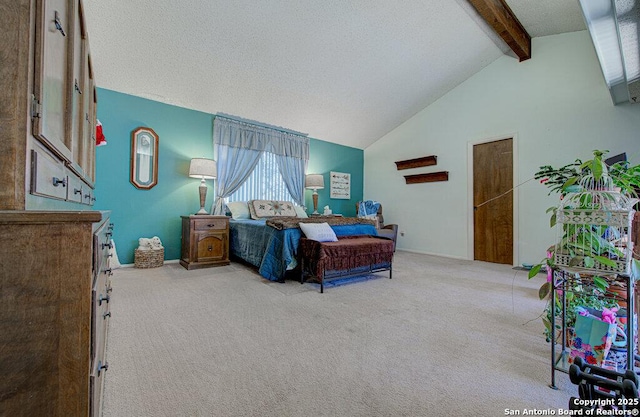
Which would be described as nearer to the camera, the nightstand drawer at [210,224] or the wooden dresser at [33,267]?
the wooden dresser at [33,267]

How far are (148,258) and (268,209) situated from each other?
174cm

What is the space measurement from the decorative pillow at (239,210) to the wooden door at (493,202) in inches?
143

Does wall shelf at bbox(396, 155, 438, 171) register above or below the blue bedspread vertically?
above

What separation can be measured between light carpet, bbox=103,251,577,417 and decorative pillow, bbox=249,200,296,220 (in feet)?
5.31

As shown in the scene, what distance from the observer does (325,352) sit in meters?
1.56

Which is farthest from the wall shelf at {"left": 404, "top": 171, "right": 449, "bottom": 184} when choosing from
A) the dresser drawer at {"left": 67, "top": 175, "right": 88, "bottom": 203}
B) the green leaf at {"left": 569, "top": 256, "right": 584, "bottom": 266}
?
the dresser drawer at {"left": 67, "top": 175, "right": 88, "bottom": 203}

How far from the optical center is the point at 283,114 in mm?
4723

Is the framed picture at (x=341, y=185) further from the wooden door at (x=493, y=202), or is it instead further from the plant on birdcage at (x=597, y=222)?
the plant on birdcage at (x=597, y=222)

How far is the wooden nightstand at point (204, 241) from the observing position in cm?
360

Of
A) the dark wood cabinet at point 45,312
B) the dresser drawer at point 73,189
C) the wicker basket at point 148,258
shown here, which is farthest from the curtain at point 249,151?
the dark wood cabinet at point 45,312

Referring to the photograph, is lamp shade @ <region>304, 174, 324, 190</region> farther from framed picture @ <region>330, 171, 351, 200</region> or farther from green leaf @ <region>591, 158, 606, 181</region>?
green leaf @ <region>591, 158, 606, 181</region>

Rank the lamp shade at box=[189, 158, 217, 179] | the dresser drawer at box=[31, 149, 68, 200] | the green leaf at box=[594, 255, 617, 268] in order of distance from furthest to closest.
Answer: the lamp shade at box=[189, 158, 217, 179] < the green leaf at box=[594, 255, 617, 268] < the dresser drawer at box=[31, 149, 68, 200]

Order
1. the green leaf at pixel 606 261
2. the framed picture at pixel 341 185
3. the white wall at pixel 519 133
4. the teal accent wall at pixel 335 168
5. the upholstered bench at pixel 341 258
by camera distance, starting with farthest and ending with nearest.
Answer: the framed picture at pixel 341 185 → the teal accent wall at pixel 335 168 → the white wall at pixel 519 133 → the upholstered bench at pixel 341 258 → the green leaf at pixel 606 261

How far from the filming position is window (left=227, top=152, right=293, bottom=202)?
474 centimetres
